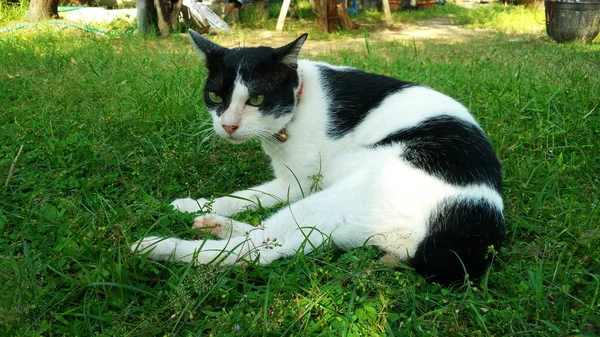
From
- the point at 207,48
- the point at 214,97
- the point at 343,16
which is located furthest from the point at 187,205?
the point at 343,16

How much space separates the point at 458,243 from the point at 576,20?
758 cm

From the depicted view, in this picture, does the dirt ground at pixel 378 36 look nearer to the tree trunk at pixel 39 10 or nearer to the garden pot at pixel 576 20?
the garden pot at pixel 576 20

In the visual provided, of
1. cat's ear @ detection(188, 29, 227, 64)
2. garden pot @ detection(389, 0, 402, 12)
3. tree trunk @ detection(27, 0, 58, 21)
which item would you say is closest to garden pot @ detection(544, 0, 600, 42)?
garden pot @ detection(389, 0, 402, 12)

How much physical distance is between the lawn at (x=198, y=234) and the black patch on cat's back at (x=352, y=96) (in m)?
0.68

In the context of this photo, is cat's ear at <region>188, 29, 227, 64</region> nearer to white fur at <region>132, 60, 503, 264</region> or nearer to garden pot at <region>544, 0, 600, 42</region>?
white fur at <region>132, 60, 503, 264</region>

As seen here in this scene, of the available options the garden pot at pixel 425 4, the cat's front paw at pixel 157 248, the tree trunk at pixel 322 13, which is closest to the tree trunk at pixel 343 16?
the tree trunk at pixel 322 13

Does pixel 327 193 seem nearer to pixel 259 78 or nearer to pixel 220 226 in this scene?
pixel 220 226

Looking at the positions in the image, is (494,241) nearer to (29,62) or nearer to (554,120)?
(554,120)

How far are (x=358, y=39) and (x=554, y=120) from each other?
583cm

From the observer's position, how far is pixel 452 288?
1785mm

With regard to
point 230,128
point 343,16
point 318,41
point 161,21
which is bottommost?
point 230,128

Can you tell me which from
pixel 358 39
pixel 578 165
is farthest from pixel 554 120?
pixel 358 39

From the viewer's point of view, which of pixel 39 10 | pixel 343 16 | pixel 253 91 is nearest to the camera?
pixel 253 91

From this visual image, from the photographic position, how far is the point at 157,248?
6.06 feet
